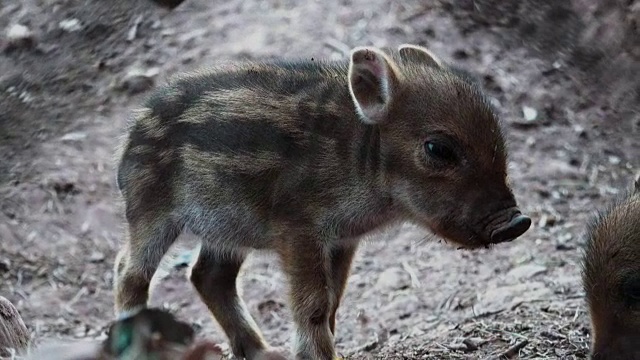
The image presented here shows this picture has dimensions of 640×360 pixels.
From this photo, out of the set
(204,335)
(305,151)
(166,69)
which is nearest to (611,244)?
(305,151)

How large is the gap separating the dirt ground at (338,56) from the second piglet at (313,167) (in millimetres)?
842

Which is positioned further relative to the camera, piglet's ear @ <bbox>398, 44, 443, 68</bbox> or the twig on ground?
the twig on ground

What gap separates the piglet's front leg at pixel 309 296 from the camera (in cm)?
447

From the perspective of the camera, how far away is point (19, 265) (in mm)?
6680

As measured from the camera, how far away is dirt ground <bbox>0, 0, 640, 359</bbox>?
6.06 meters

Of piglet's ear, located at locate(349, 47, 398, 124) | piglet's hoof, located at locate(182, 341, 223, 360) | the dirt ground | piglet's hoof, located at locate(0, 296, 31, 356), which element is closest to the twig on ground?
the dirt ground

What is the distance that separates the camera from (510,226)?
4172 mm

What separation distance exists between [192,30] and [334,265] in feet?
13.0

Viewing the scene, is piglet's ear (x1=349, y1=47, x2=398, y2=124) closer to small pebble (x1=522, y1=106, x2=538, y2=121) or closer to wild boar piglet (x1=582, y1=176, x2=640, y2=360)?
wild boar piglet (x1=582, y1=176, x2=640, y2=360)

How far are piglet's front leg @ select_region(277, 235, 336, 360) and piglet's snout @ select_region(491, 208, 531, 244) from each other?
2.31ft

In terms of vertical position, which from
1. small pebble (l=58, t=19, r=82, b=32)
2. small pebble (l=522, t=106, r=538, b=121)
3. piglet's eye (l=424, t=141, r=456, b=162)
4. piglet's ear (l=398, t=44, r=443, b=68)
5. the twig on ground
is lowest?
small pebble (l=522, t=106, r=538, b=121)

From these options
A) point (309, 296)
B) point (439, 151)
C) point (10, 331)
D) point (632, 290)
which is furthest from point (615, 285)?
point (10, 331)

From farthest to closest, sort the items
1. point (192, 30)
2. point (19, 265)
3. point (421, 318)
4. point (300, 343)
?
point (192, 30)
point (19, 265)
point (421, 318)
point (300, 343)

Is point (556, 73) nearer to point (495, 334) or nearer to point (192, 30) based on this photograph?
point (192, 30)
